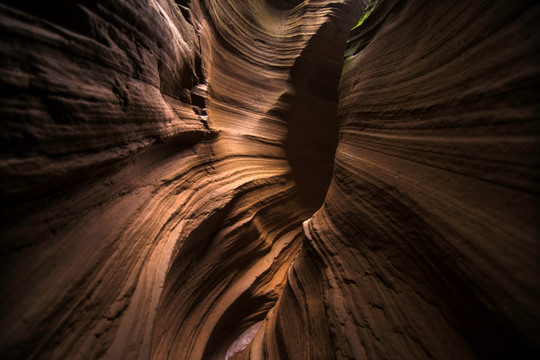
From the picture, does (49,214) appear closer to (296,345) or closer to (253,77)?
(296,345)

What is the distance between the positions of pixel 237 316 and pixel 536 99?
4367mm

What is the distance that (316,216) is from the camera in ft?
9.11

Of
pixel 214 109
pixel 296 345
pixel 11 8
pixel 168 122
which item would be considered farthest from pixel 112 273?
pixel 214 109

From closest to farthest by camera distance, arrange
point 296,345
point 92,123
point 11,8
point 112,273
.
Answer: point 11,8 → point 92,123 → point 112,273 → point 296,345

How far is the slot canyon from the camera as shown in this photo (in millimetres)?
1029

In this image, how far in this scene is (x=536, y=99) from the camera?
0.96 meters

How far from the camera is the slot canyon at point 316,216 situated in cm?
103

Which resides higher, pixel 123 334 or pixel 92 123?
pixel 92 123

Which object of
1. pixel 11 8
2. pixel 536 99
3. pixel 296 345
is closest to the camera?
pixel 536 99

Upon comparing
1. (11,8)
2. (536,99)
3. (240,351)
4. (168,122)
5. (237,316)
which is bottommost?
(240,351)

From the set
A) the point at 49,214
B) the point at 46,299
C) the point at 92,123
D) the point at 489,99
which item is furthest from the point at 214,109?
the point at 489,99

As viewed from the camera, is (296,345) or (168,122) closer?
(296,345)

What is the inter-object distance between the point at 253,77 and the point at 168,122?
Result: 3.67m

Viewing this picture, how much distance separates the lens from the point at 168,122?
7.81 feet
